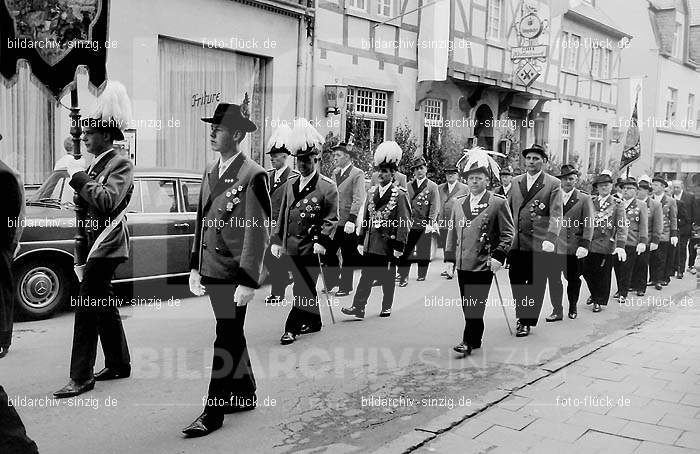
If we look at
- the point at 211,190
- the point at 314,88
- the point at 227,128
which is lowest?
the point at 211,190

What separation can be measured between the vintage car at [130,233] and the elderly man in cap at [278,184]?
1110 mm

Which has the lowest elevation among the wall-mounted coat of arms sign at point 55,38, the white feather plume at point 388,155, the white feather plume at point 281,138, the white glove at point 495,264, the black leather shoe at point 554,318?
the black leather shoe at point 554,318

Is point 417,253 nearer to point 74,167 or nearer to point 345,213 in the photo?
point 345,213

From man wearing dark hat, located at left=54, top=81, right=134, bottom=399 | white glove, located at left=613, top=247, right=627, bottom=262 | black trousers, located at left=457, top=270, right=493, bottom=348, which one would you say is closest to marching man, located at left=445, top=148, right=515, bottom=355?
black trousers, located at left=457, top=270, right=493, bottom=348

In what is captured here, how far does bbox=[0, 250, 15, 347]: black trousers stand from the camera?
12.4 feet

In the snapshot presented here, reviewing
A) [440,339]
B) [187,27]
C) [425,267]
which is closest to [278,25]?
[187,27]

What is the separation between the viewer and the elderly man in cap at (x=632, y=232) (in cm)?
1125

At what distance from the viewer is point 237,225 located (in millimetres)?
5035

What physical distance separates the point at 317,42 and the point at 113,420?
42.9 ft

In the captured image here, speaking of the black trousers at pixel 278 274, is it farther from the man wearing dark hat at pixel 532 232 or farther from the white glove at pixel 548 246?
the white glove at pixel 548 246

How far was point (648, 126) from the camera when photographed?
118 feet

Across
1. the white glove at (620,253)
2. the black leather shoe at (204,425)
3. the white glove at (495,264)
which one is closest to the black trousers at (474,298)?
the white glove at (495,264)

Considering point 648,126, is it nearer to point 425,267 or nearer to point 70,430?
point 425,267

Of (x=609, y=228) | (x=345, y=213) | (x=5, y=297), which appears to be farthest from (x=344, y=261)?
(x=5, y=297)
